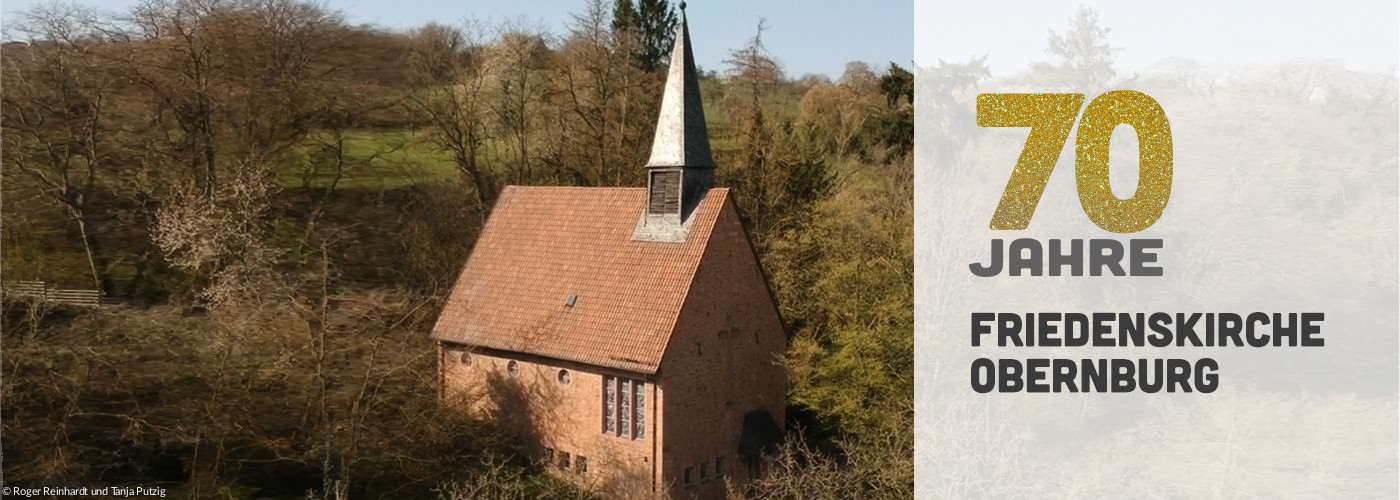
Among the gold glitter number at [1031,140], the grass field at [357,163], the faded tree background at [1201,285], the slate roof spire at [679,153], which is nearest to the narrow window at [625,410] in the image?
the slate roof spire at [679,153]

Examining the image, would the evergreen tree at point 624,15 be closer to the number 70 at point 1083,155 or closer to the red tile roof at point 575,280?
the red tile roof at point 575,280

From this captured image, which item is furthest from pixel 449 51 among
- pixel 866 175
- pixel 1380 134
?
pixel 1380 134

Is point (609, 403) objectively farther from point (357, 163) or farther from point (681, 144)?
point (357, 163)

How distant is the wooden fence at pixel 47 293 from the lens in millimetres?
15323

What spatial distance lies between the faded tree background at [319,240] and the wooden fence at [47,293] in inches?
9.4

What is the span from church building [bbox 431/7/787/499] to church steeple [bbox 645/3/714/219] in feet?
0.11

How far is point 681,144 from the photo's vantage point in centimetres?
2123

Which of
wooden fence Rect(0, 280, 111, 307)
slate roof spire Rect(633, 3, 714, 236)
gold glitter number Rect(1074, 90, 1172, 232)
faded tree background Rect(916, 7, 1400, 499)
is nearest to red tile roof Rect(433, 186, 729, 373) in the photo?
slate roof spire Rect(633, 3, 714, 236)

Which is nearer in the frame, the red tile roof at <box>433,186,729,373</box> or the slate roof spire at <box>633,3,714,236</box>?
the red tile roof at <box>433,186,729,373</box>

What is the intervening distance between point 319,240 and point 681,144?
24.6 feet

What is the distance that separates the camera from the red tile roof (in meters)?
20.4

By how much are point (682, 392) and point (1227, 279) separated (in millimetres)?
13097

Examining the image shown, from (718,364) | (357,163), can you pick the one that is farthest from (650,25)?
(718,364)

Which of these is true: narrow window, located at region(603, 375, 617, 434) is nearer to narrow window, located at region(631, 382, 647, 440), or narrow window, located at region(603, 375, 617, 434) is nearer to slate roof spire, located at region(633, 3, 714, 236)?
narrow window, located at region(631, 382, 647, 440)
